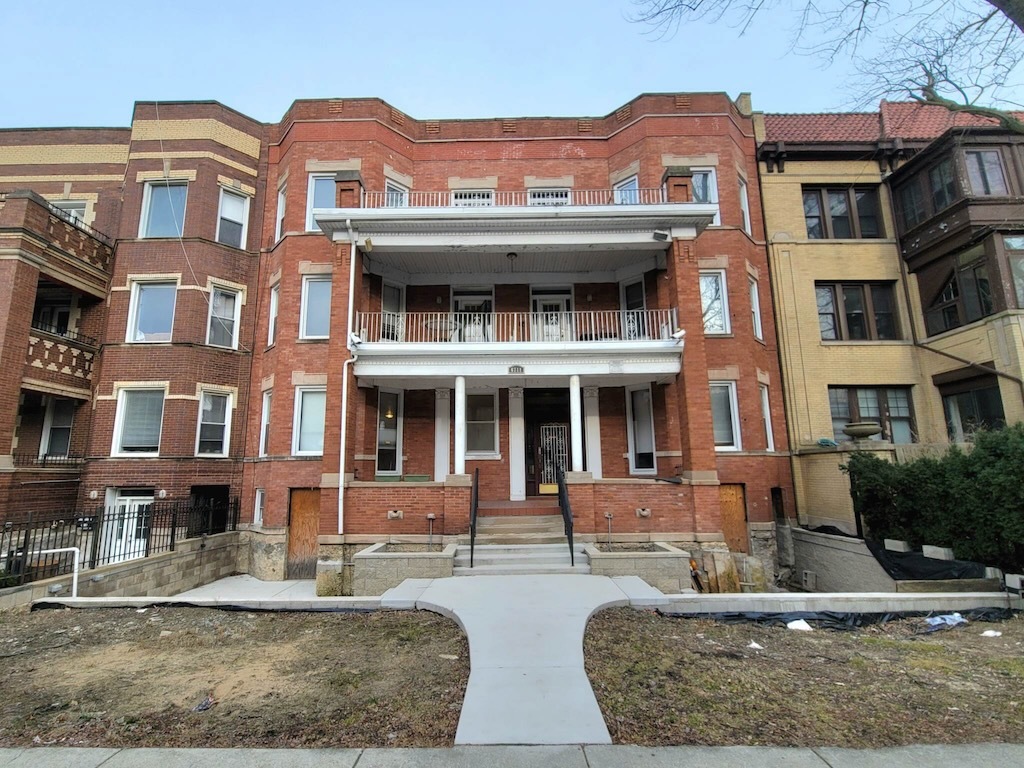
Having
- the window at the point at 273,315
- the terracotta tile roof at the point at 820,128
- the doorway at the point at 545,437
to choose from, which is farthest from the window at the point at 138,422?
the terracotta tile roof at the point at 820,128

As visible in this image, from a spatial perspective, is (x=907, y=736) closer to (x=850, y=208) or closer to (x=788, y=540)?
(x=788, y=540)

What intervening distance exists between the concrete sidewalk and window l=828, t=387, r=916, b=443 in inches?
509

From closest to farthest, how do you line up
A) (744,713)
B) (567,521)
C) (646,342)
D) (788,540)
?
(744,713)
(567,521)
(646,342)
(788,540)

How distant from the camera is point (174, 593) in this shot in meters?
10.5

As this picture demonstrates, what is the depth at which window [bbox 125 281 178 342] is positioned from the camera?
13828 mm

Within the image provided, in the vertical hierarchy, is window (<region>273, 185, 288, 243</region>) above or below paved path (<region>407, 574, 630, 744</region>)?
above

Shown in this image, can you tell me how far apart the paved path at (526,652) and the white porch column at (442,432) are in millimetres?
5347

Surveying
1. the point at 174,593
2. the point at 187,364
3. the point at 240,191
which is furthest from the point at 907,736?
the point at 240,191

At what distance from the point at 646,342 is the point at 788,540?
22.1ft

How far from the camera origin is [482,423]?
13.4 metres

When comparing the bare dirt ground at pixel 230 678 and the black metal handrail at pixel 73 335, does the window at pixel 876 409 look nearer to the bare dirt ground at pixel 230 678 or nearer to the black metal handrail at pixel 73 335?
the bare dirt ground at pixel 230 678

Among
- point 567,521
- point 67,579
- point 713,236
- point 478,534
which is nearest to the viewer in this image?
point 67,579

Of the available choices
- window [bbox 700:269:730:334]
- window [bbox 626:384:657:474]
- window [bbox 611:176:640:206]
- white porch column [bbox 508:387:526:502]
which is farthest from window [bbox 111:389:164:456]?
window [bbox 700:269:730:334]

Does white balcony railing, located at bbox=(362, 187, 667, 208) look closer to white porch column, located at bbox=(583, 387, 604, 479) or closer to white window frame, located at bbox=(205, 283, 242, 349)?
white window frame, located at bbox=(205, 283, 242, 349)
